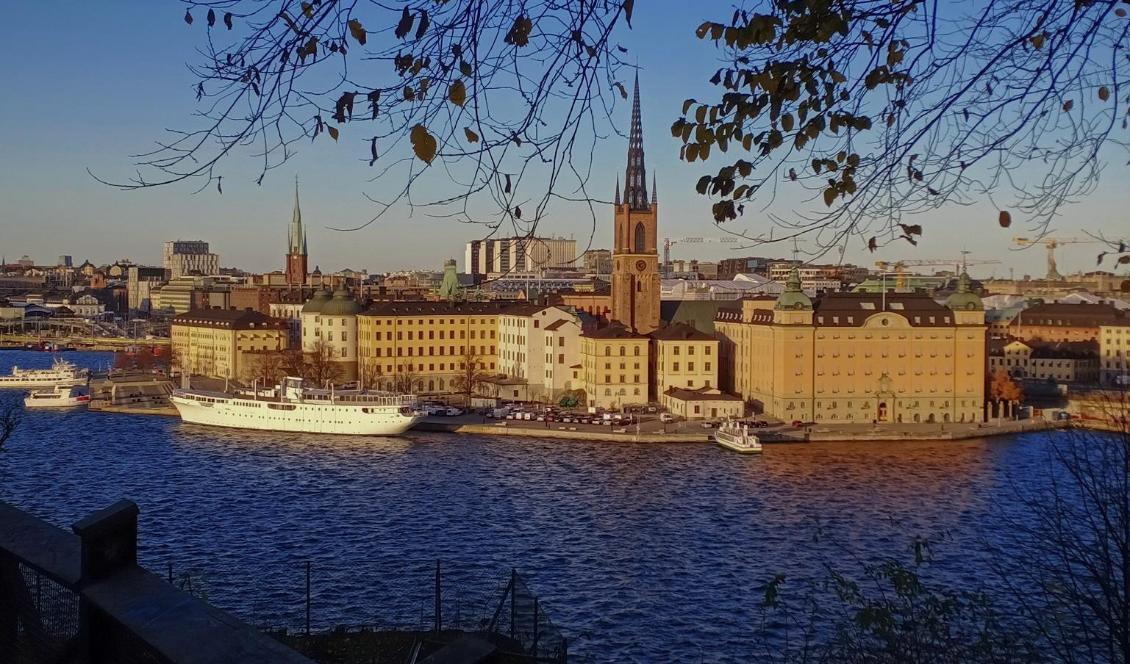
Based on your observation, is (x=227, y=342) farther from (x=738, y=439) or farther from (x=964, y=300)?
(x=964, y=300)

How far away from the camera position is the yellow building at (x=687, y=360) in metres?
26.8

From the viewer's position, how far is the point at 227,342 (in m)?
34.9

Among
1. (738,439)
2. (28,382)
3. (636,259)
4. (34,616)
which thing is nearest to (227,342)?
(28,382)

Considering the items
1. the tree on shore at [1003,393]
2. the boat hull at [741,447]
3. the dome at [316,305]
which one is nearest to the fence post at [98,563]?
the boat hull at [741,447]

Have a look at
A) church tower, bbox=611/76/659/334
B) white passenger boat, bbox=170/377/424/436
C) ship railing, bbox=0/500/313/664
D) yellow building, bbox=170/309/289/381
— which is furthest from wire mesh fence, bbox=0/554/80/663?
yellow building, bbox=170/309/289/381

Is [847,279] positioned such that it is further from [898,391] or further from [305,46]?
[305,46]

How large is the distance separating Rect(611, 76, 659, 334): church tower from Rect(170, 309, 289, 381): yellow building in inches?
463

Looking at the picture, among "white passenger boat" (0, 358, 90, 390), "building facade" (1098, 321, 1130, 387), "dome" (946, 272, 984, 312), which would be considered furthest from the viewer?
"building facade" (1098, 321, 1130, 387)

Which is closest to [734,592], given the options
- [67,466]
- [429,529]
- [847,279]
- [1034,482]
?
[429,529]

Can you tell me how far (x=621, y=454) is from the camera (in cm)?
2023

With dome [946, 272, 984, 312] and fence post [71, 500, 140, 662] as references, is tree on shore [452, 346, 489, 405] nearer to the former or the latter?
dome [946, 272, 984, 312]

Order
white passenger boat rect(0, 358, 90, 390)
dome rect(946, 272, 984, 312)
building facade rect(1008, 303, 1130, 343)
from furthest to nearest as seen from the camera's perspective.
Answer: building facade rect(1008, 303, 1130, 343) < white passenger boat rect(0, 358, 90, 390) < dome rect(946, 272, 984, 312)

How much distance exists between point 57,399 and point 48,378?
16.3 ft

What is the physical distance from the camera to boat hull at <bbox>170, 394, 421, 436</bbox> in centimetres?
2294
